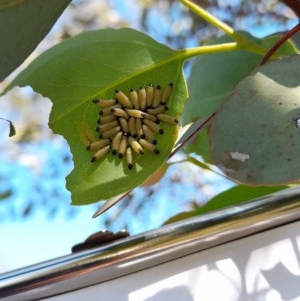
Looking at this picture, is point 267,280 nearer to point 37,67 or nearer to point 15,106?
point 37,67

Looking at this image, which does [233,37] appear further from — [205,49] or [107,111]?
[107,111]

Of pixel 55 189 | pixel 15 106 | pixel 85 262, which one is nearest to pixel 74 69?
pixel 85 262

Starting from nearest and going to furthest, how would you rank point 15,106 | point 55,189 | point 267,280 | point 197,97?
point 267,280
point 197,97
point 55,189
point 15,106

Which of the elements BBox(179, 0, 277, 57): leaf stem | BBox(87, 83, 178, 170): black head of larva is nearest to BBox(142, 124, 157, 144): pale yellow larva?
BBox(87, 83, 178, 170): black head of larva

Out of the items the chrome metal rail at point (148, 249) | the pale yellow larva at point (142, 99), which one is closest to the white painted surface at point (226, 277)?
the chrome metal rail at point (148, 249)

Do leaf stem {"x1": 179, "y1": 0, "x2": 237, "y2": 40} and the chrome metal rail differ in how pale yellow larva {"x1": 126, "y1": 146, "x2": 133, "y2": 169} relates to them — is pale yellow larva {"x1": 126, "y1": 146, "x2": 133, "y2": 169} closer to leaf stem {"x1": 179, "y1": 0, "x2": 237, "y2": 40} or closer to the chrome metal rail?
the chrome metal rail

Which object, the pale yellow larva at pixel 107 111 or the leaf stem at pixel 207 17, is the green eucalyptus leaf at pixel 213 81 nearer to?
the leaf stem at pixel 207 17

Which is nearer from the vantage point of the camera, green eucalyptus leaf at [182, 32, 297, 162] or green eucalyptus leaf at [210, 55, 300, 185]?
green eucalyptus leaf at [210, 55, 300, 185]
